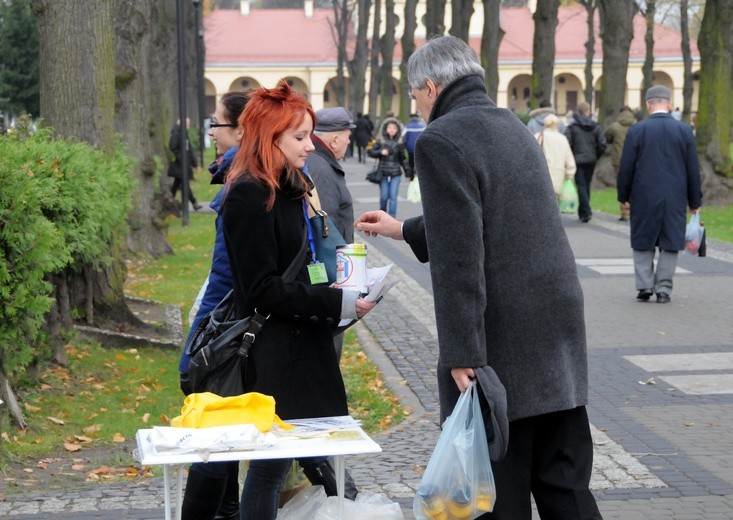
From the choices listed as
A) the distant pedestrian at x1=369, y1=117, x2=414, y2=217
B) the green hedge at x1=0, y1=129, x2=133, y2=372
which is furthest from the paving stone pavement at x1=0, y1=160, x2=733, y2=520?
the distant pedestrian at x1=369, y1=117, x2=414, y2=217

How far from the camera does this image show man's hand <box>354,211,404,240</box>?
4.98 meters

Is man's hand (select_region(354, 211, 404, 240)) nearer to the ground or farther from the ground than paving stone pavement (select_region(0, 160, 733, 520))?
farther from the ground

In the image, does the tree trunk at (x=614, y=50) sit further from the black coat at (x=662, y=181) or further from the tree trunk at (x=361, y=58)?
the tree trunk at (x=361, y=58)

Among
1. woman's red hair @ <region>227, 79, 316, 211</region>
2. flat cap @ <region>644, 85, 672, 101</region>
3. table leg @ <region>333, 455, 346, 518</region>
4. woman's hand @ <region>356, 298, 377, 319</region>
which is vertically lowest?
table leg @ <region>333, 455, 346, 518</region>

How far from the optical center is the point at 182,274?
1616 centimetres

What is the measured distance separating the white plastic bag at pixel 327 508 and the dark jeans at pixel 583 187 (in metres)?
17.2

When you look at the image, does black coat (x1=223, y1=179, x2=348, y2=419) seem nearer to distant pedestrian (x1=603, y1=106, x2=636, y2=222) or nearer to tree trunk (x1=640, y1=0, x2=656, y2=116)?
distant pedestrian (x1=603, y1=106, x2=636, y2=222)

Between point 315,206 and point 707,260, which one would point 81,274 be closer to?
point 315,206

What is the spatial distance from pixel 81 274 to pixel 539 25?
930 inches

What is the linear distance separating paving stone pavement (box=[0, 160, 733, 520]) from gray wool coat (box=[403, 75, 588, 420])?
185 centimetres

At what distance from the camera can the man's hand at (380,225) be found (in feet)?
16.4

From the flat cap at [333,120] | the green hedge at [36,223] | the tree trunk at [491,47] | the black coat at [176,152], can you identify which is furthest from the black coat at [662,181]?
the tree trunk at [491,47]

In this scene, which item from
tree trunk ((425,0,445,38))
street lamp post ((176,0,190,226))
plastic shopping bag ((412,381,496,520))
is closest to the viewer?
→ plastic shopping bag ((412,381,496,520))

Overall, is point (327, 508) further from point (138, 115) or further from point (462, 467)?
point (138, 115)
